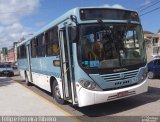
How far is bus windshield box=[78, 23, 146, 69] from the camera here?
330 inches

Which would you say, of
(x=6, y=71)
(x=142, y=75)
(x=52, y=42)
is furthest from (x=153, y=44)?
(x=142, y=75)

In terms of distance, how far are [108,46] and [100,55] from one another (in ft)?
1.26

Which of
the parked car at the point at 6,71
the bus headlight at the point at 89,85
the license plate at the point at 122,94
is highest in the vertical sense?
the bus headlight at the point at 89,85

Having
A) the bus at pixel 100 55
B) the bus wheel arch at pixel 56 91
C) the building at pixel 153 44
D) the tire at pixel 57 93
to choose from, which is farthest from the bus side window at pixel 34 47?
the building at pixel 153 44

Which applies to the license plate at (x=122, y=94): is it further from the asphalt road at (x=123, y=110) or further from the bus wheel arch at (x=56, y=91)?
the bus wheel arch at (x=56, y=91)

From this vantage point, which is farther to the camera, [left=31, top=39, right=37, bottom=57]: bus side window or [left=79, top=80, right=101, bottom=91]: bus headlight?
[left=31, top=39, right=37, bottom=57]: bus side window

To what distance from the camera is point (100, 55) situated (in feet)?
27.8

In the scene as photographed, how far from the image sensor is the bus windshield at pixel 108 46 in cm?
839

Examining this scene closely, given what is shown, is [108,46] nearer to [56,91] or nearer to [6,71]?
[56,91]

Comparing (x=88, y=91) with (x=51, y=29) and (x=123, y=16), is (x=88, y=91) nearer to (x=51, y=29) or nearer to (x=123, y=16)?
(x=123, y=16)

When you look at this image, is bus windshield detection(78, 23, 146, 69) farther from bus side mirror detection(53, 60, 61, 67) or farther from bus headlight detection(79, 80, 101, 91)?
bus side mirror detection(53, 60, 61, 67)

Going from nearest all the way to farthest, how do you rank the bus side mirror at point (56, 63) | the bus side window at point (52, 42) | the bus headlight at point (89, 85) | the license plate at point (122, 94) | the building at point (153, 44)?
the bus headlight at point (89, 85)
the license plate at point (122, 94)
the bus side mirror at point (56, 63)
the bus side window at point (52, 42)
the building at point (153, 44)

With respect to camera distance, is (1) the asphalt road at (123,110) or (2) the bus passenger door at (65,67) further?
(2) the bus passenger door at (65,67)

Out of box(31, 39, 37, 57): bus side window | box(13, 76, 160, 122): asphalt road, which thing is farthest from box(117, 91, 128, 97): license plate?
box(31, 39, 37, 57): bus side window
